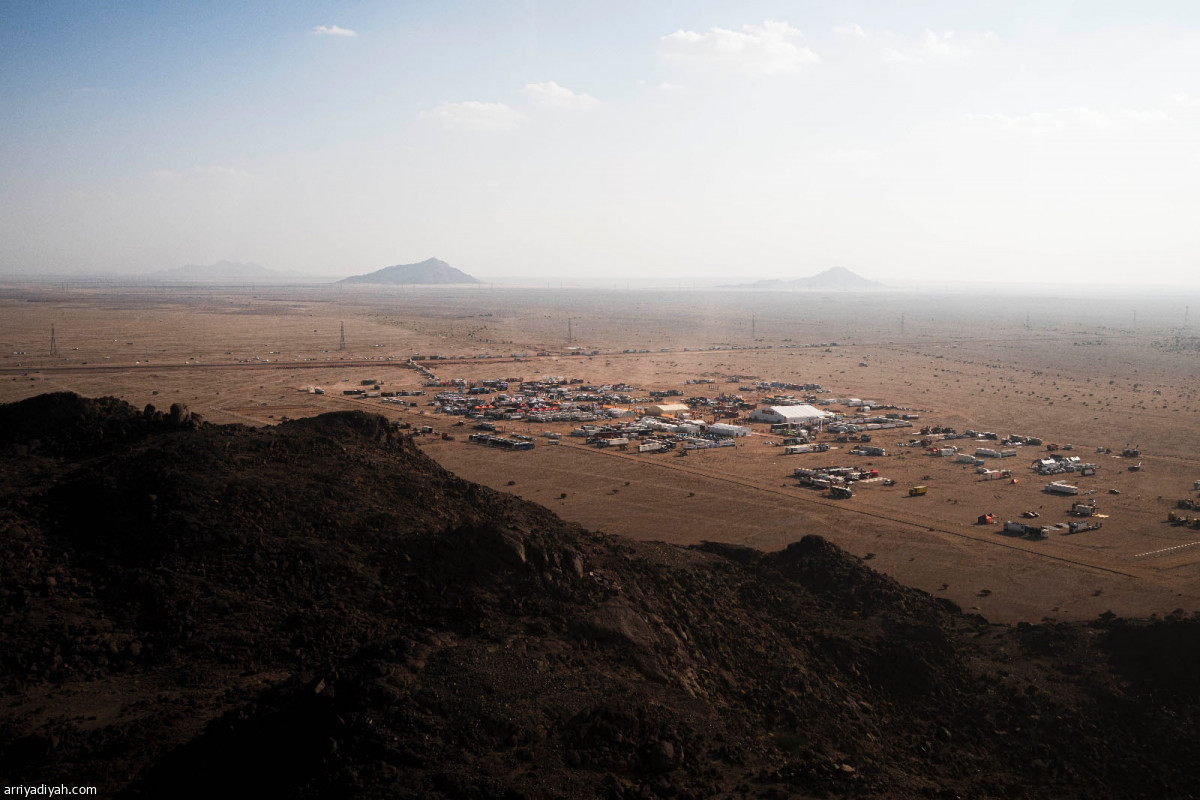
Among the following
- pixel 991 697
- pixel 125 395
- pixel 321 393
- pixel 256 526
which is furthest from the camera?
pixel 321 393

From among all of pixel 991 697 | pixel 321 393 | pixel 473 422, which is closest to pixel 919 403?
pixel 473 422

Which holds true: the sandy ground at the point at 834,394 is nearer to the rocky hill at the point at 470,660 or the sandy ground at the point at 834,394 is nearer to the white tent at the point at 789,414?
the white tent at the point at 789,414

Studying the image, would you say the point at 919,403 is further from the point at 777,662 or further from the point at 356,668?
the point at 356,668

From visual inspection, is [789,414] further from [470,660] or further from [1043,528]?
[470,660]

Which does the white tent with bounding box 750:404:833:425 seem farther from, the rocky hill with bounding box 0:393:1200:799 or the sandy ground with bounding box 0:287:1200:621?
the rocky hill with bounding box 0:393:1200:799

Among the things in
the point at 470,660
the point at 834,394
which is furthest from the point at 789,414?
the point at 470,660

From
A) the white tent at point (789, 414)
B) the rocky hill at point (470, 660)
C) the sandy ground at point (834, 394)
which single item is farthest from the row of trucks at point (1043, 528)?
the white tent at point (789, 414)

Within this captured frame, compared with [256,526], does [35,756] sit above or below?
below
